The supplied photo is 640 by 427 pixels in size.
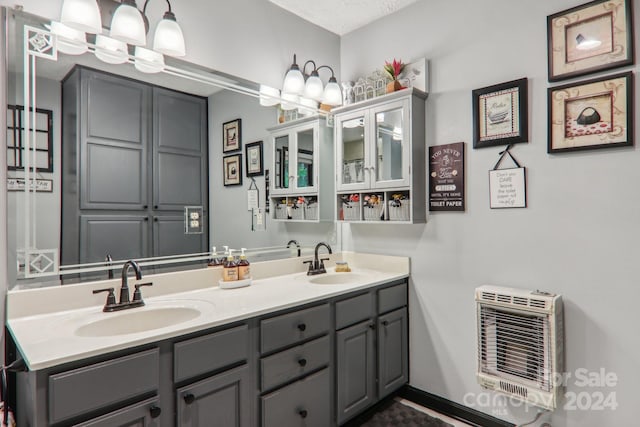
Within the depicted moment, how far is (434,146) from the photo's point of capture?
2318 millimetres

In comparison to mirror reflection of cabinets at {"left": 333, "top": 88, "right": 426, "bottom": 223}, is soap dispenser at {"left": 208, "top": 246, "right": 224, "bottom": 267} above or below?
below

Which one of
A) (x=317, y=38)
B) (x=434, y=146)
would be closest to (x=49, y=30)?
(x=317, y=38)

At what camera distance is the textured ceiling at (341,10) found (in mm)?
2426

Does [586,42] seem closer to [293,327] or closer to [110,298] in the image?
[293,327]

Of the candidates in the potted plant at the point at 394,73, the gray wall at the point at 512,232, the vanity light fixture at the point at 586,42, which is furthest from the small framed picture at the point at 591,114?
the potted plant at the point at 394,73

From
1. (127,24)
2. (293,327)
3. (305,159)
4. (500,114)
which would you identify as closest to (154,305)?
(293,327)

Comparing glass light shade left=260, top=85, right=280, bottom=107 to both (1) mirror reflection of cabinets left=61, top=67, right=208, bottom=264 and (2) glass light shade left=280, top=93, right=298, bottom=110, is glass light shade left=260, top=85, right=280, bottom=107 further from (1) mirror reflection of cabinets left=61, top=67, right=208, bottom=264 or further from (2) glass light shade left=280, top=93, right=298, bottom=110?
(1) mirror reflection of cabinets left=61, top=67, right=208, bottom=264

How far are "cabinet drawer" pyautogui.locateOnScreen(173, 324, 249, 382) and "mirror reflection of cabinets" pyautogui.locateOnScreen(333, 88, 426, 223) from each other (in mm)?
1285

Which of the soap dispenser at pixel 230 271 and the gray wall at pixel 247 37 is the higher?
the gray wall at pixel 247 37

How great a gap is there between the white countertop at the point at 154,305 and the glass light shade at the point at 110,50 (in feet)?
3.50

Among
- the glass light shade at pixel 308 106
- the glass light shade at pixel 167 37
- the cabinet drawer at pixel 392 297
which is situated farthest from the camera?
the glass light shade at pixel 308 106

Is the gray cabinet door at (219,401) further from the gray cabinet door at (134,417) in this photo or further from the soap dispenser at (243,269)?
the soap dispenser at (243,269)

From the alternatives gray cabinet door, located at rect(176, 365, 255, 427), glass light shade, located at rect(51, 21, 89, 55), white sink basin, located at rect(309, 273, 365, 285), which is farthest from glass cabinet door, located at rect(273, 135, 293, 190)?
gray cabinet door, located at rect(176, 365, 255, 427)

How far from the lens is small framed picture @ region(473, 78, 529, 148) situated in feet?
6.33
